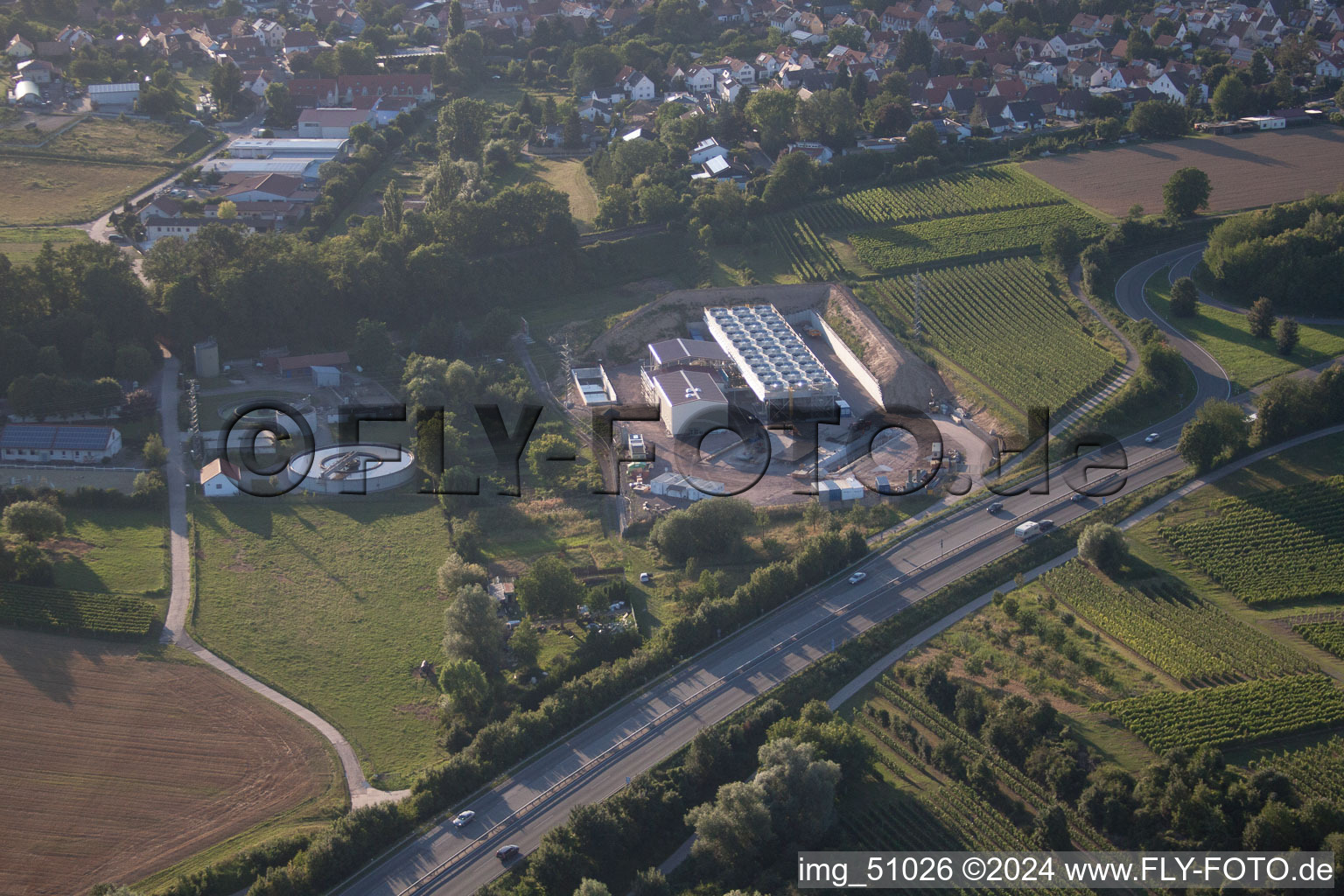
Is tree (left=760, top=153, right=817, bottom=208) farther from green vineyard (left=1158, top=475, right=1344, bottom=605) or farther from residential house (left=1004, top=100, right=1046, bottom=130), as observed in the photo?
green vineyard (left=1158, top=475, right=1344, bottom=605)

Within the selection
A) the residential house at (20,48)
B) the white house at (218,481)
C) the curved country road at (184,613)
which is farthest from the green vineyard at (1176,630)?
the residential house at (20,48)

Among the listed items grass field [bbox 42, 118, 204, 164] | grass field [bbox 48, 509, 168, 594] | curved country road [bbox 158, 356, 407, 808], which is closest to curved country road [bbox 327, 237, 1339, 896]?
curved country road [bbox 158, 356, 407, 808]

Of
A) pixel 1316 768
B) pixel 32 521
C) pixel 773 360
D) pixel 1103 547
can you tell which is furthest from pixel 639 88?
pixel 1316 768

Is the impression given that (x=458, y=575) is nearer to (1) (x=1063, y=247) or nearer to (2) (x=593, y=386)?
(2) (x=593, y=386)

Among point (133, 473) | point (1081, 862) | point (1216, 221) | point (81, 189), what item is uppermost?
point (81, 189)

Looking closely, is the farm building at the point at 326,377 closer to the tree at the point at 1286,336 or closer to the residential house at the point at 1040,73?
the tree at the point at 1286,336

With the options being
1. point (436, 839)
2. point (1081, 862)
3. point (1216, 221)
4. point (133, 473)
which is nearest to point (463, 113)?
point (133, 473)

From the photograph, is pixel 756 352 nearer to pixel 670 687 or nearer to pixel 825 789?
pixel 670 687
